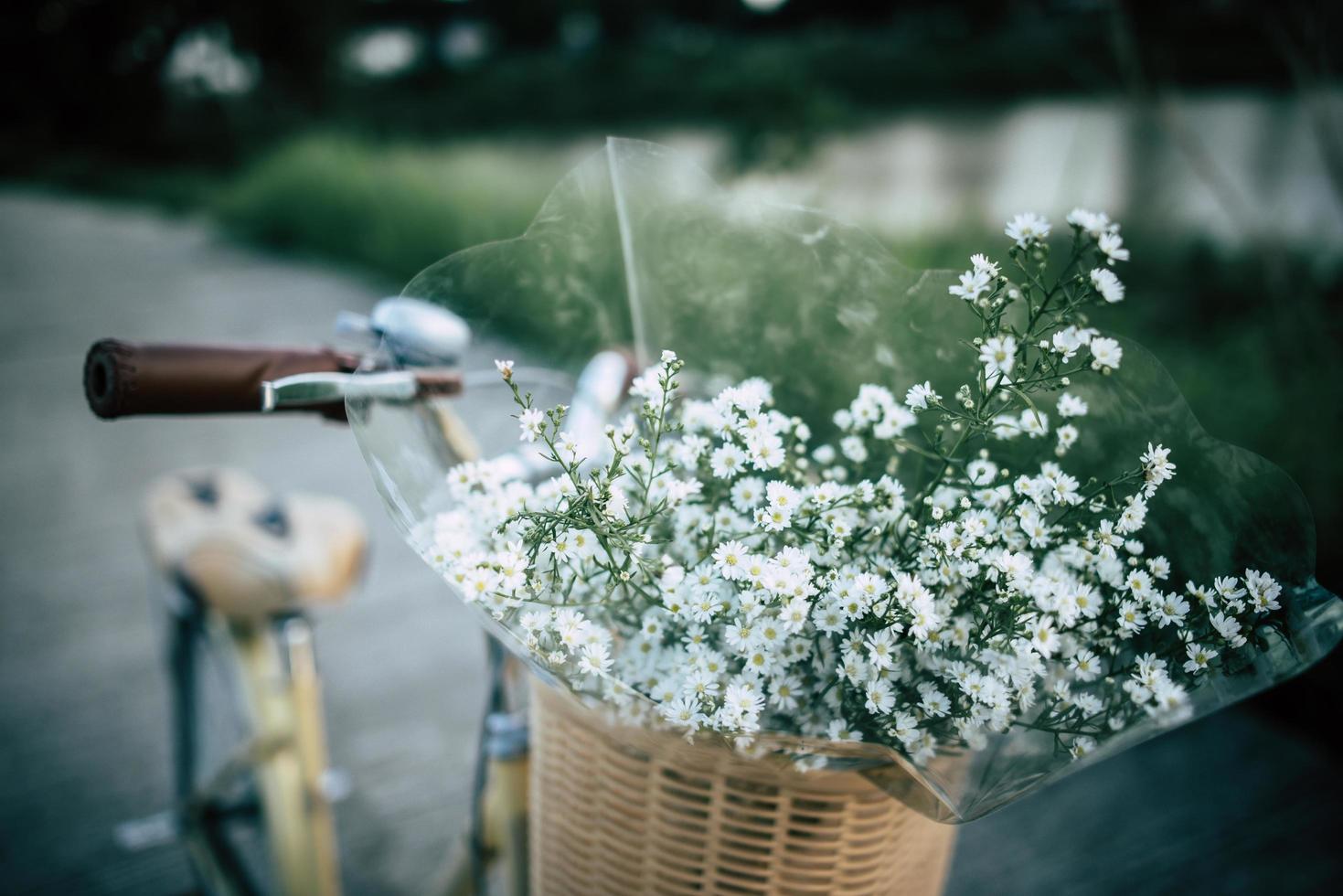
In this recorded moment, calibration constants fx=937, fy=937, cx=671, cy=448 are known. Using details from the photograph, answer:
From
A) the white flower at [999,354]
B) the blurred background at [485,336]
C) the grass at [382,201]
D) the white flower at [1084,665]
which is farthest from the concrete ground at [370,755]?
the grass at [382,201]

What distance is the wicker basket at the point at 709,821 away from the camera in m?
0.84

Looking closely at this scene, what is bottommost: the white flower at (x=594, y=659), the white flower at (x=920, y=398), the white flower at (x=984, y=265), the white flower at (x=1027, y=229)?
the white flower at (x=594, y=659)

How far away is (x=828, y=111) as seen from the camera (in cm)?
511

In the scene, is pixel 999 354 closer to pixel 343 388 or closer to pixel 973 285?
pixel 973 285

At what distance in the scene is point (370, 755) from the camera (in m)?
2.65

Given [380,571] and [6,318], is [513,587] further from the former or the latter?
[6,318]

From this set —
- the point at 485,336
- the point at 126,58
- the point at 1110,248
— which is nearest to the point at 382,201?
the point at 485,336

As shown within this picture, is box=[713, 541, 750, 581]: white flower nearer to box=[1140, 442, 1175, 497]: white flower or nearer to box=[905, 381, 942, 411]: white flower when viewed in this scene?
box=[905, 381, 942, 411]: white flower

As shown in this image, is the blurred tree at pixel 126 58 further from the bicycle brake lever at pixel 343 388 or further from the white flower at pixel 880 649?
the white flower at pixel 880 649

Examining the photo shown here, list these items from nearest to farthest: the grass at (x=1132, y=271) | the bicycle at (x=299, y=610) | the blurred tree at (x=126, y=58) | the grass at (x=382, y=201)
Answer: the bicycle at (x=299, y=610) → the grass at (x=1132, y=271) → the grass at (x=382, y=201) → the blurred tree at (x=126, y=58)

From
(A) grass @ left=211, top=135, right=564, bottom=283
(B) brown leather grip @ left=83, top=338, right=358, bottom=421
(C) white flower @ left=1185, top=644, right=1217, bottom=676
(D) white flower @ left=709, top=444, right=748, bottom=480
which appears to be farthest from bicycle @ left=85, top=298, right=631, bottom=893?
(A) grass @ left=211, top=135, right=564, bottom=283

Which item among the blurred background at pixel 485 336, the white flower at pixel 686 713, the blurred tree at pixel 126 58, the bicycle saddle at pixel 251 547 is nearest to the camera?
the white flower at pixel 686 713

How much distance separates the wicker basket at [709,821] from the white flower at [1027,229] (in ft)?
1.60

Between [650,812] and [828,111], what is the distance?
4.82 meters
